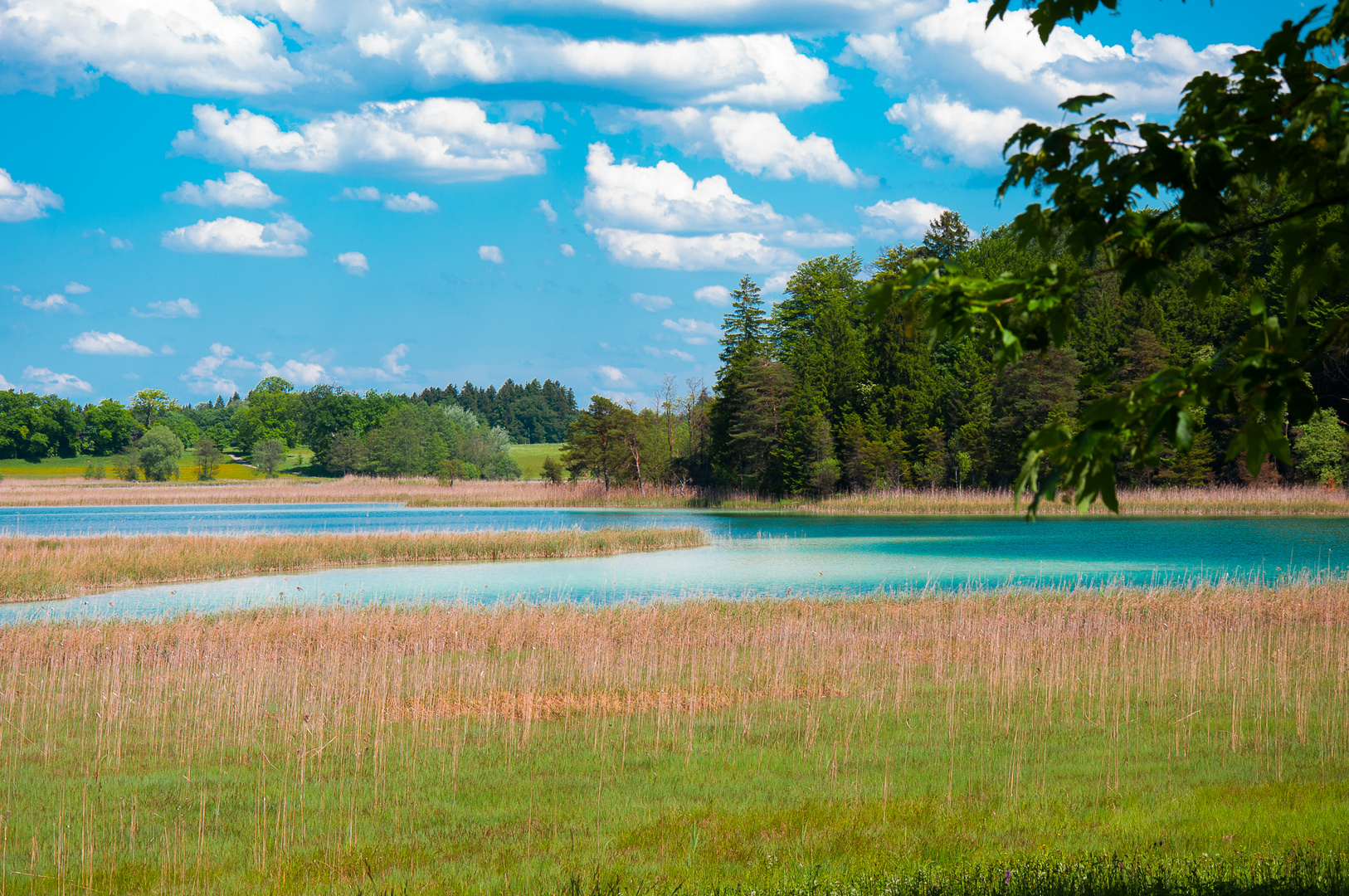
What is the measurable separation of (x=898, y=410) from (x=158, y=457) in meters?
91.9

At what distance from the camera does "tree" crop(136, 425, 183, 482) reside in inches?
4692

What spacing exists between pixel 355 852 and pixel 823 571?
26.2 meters

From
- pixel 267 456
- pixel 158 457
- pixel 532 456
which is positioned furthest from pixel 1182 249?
pixel 532 456

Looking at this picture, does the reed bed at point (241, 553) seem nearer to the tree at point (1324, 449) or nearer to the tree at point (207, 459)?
the tree at point (1324, 449)

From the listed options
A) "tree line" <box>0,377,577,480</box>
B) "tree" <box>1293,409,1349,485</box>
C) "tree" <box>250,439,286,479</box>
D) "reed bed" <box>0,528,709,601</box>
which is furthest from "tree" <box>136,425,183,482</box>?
"tree" <box>1293,409,1349,485</box>

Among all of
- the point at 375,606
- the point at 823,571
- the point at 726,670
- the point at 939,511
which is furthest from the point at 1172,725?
the point at 939,511

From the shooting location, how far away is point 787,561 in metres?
36.8

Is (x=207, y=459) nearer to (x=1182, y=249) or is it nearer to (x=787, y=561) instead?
(x=787, y=561)

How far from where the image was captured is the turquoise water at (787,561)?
2684 cm

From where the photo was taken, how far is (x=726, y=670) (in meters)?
15.1

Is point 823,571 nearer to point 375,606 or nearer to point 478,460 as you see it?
point 375,606

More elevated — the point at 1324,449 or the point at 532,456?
the point at 1324,449

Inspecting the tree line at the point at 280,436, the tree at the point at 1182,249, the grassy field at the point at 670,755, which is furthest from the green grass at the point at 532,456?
the tree at the point at 1182,249

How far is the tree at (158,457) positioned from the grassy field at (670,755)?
113757 millimetres
